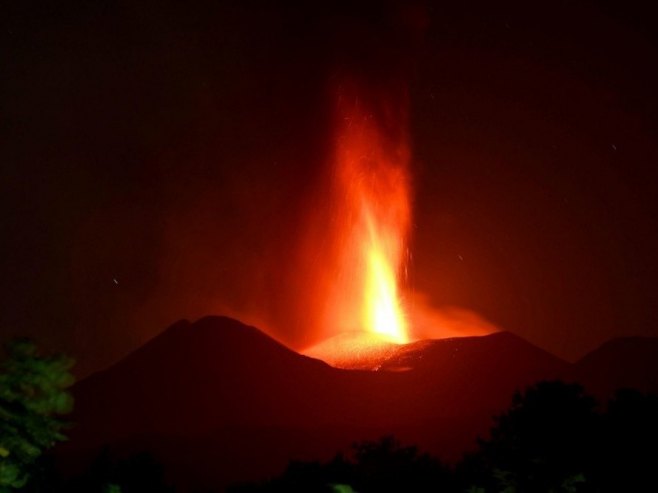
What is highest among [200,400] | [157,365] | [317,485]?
[157,365]

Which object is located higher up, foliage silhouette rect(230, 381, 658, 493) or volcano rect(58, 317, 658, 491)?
volcano rect(58, 317, 658, 491)

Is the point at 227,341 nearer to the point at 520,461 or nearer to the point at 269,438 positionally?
the point at 269,438

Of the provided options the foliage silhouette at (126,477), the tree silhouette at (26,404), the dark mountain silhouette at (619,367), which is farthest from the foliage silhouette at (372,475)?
the dark mountain silhouette at (619,367)

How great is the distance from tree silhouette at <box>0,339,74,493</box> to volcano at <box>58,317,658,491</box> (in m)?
36.7

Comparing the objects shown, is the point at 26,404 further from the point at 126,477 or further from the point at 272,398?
the point at 272,398

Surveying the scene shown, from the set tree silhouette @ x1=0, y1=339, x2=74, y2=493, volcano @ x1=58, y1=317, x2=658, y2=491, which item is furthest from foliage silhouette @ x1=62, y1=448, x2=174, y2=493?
volcano @ x1=58, y1=317, x2=658, y2=491

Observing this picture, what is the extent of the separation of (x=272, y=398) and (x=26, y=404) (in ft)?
180

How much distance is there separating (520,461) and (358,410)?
4877 cm

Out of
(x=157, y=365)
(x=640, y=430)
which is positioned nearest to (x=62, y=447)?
(x=157, y=365)

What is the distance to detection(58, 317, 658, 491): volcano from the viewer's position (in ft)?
210

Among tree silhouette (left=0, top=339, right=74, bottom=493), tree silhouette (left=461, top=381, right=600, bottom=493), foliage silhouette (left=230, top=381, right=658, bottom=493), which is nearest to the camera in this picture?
tree silhouette (left=0, top=339, right=74, bottom=493)

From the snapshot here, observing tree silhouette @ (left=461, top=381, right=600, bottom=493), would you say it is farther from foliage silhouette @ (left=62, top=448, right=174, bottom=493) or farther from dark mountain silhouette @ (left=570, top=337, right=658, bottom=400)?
dark mountain silhouette @ (left=570, top=337, right=658, bottom=400)

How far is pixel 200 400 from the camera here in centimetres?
7612

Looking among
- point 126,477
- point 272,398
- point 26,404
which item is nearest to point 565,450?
point 26,404
